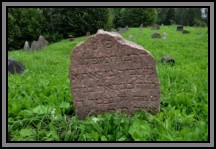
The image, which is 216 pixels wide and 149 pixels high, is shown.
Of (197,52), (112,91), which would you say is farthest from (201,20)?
(112,91)

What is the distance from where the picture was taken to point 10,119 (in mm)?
4980

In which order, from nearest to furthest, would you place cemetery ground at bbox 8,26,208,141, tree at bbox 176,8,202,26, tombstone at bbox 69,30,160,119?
cemetery ground at bbox 8,26,208,141, tombstone at bbox 69,30,160,119, tree at bbox 176,8,202,26

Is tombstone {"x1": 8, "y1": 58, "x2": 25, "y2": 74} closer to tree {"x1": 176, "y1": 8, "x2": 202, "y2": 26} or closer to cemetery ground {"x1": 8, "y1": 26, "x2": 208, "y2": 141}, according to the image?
cemetery ground {"x1": 8, "y1": 26, "x2": 208, "y2": 141}

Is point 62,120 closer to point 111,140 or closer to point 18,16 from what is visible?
point 111,140

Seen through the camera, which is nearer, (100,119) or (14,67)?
(100,119)

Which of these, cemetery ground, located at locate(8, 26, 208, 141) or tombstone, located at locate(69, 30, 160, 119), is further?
tombstone, located at locate(69, 30, 160, 119)

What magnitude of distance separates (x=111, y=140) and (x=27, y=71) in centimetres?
503

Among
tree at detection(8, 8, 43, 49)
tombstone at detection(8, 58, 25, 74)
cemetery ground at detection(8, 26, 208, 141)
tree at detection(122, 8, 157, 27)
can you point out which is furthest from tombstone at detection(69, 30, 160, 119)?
tree at detection(122, 8, 157, 27)

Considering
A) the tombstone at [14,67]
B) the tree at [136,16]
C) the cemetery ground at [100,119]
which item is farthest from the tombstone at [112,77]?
the tree at [136,16]

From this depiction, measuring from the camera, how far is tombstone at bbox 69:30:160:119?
493 cm

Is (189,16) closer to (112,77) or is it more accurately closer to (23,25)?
(23,25)

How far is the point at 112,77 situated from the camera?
504 centimetres

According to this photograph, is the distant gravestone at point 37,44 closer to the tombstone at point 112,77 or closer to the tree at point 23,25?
the tree at point 23,25

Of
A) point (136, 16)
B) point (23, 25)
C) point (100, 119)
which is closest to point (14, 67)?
point (100, 119)
